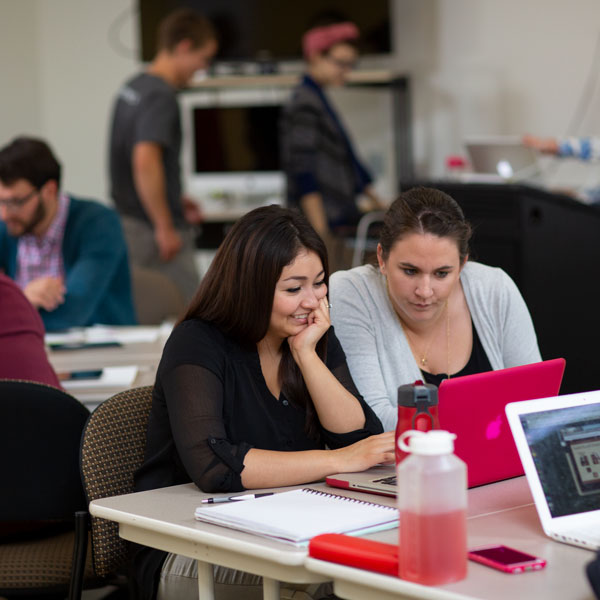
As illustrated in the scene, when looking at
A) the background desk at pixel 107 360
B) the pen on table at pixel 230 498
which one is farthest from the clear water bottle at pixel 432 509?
the background desk at pixel 107 360

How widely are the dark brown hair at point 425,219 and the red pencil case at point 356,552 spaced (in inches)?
36.5

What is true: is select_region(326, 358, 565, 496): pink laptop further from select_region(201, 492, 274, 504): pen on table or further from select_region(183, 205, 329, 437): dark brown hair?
select_region(183, 205, 329, 437): dark brown hair

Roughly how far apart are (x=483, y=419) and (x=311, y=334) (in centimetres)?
44

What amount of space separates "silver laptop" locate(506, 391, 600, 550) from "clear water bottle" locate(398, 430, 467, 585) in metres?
0.24

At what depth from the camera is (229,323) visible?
1.96 m

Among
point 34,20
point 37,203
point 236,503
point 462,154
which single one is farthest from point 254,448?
point 34,20

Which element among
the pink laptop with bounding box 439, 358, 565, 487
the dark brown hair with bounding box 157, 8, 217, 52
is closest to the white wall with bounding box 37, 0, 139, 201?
the dark brown hair with bounding box 157, 8, 217, 52

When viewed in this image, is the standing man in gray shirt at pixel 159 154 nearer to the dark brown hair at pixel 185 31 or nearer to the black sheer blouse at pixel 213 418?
the dark brown hair at pixel 185 31

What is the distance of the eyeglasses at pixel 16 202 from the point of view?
338 centimetres

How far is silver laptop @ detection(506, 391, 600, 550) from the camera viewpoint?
147 cm

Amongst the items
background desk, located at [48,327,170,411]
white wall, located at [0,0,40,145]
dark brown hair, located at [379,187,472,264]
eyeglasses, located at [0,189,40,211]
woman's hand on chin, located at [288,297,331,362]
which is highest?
white wall, located at [0,0,40,145]

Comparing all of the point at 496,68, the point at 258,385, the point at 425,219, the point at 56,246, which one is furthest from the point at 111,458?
the point at 496,68

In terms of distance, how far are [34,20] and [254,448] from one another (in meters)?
5.69

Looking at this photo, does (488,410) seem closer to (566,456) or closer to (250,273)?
(566,456)
